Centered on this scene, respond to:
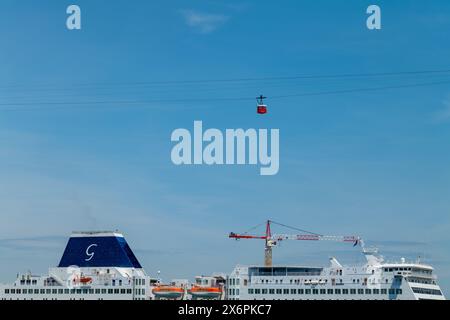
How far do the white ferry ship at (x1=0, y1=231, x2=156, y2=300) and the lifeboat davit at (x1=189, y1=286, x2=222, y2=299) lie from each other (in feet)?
23.5

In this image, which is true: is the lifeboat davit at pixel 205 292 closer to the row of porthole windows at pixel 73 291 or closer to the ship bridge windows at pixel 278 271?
the ship bridge windows at pixel 278 271

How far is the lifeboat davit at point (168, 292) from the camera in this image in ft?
346

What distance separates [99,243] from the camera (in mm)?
111250

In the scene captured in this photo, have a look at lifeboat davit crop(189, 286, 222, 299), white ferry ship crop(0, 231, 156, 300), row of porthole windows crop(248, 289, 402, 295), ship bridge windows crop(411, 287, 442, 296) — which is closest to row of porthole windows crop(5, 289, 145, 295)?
white ferry ship crop(0, 231, 156, 300)

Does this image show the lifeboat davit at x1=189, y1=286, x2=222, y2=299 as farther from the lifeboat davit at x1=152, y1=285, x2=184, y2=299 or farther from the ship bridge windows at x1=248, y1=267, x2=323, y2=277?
the ship bridge windows at x1=248, y1=267, x2=323, y2=277

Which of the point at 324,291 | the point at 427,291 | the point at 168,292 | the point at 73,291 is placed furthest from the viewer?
the point at 73,291

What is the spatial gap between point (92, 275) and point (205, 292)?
644 inches

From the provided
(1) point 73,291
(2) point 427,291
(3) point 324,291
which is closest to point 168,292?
(1) point 73,291

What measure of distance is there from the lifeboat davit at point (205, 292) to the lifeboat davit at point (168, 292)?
75.9 inches

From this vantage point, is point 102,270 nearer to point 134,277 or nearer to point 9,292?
point 134,277

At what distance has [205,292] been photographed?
103875mm

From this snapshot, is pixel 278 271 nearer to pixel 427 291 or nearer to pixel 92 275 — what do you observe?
pixel 427 291

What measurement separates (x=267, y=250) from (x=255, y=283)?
1164cm
